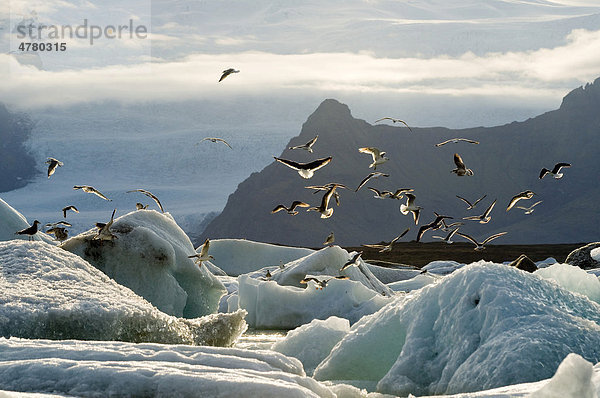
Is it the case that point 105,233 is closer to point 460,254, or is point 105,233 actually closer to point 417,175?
point 460,254

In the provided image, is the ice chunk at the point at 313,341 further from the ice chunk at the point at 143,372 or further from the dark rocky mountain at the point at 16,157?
the dark rocky mountain at the point at 16,157

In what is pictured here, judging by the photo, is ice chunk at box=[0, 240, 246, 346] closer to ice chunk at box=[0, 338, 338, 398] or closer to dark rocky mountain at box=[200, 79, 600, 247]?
ice chunk at box=[0, 338, 338, 398]

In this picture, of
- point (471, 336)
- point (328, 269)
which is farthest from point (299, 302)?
point (471, 336)

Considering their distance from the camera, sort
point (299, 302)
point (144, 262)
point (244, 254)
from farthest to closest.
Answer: point (244, 254) → point (299, 302) → point (144, 262)

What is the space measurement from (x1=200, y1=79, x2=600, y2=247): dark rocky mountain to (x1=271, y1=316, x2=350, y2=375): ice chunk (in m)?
70.6

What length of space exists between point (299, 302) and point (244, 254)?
11212 mm

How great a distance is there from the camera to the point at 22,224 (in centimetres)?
1577

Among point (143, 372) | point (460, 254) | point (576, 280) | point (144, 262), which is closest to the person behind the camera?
point (143, 372)

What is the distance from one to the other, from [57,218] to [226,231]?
23244mm

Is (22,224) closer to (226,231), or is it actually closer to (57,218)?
(57,218)

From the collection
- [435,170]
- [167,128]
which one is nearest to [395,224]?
[435,170]

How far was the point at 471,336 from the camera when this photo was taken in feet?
23.8

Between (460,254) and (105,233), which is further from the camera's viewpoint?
(460,254)

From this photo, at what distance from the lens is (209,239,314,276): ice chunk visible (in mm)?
24984
